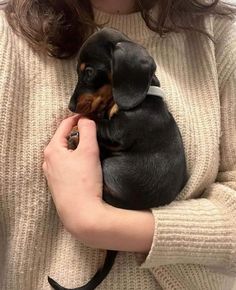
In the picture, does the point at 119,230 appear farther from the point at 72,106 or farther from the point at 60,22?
the point at 60,22

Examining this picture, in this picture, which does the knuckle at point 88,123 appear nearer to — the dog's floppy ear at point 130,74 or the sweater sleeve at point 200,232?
the dog's floppy ear at point 130,74

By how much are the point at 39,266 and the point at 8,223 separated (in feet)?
0.35

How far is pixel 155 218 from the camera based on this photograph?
89 cm

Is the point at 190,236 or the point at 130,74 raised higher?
the point at 130,74

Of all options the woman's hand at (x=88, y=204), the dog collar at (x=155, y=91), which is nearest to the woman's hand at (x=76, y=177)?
the woman's hand at (x=88, y=204)

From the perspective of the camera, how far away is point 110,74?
885 mm

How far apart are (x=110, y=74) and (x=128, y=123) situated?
0.32 ft

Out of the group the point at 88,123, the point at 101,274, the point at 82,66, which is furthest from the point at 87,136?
the point at 101,274

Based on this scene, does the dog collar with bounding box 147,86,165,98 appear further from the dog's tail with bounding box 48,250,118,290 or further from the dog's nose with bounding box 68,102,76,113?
the dog's tail with bounding box 48,250,118,290

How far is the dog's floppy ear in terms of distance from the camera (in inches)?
33.9

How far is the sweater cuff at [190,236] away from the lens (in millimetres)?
890

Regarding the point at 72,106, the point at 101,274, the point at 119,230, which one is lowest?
the point at 101,274

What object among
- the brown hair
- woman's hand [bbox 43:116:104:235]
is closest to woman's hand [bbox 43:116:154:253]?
woman's hand [bbox 43:116:104:235]

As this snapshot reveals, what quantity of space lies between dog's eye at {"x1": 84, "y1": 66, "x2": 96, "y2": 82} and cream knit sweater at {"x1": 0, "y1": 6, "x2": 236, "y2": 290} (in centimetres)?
11
